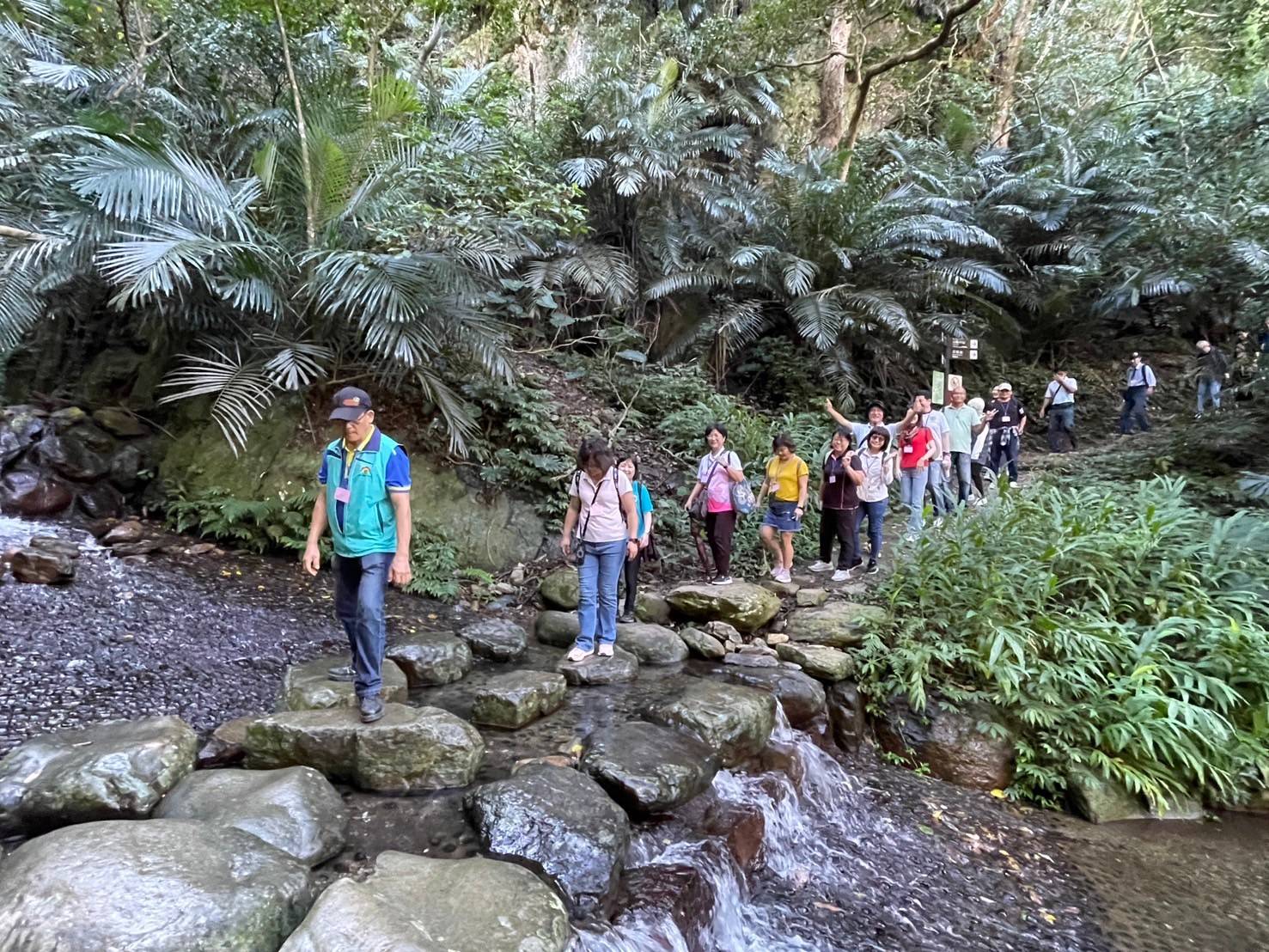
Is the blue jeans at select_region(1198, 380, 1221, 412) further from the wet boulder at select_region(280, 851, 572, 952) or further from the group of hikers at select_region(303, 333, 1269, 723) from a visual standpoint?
the wet boulder at select_region(280, 851, 572, 952)

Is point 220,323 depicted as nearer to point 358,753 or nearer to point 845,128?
point 358,753

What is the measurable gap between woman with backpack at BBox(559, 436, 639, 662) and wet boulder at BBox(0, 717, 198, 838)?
8.14ft

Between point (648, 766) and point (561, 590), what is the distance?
2.90 m

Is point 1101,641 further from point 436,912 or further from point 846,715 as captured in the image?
point 436,912

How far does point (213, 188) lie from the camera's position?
615cm

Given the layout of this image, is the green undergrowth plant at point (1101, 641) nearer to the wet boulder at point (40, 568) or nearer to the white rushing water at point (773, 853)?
the white rushing water at point (773, 853)

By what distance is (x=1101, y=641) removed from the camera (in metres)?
5.00

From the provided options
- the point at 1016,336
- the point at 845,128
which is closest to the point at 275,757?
the point at 845,128

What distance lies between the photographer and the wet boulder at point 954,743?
193 inches

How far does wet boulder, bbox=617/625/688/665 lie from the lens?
5.49 meters

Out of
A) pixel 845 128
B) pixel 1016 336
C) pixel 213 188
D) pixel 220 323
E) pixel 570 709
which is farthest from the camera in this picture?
pixel 1016 336

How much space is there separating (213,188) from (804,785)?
6.93 m

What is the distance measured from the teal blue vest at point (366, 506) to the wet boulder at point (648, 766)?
5.30 ft

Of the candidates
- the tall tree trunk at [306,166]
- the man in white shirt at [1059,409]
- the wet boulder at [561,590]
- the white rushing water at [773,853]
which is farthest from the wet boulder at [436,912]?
the man in white shirt at [1059,409]
